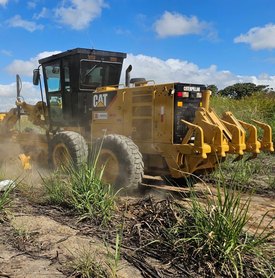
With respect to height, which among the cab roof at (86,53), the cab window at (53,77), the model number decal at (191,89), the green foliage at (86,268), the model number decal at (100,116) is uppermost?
the cab roof at (86,53)

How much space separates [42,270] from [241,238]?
1.80 meters

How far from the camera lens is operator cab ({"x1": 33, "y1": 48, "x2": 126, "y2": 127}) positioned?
8.59 m

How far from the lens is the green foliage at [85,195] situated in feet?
15.6

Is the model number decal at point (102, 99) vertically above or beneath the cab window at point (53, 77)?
beneath

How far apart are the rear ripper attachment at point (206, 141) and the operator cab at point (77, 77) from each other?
2.61m

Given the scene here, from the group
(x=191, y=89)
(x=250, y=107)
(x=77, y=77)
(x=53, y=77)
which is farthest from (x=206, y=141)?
(x=250, y=107)

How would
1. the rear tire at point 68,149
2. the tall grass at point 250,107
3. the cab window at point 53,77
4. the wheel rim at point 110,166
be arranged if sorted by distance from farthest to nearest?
the tall grass at point 250,107, the cab window at point 53,77, the rear tire at point 68,149, the wheel rim at point 110,166

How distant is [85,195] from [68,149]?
9.74ft

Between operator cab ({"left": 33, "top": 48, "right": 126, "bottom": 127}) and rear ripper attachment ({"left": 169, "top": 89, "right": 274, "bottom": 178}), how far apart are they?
2.61 metres

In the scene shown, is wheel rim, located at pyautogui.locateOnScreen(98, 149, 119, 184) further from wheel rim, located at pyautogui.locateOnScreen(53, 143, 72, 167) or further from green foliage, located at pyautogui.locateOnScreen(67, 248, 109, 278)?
green foliage, located at pyautogui.locateOnScreen(67, 248, 109, 278)

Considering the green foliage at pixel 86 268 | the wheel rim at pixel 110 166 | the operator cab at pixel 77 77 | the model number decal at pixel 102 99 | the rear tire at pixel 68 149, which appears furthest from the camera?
the operator cab at pixel 77 77

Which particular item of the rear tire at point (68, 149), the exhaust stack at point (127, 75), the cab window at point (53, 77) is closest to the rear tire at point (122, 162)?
the rear tire at point (68, 149)

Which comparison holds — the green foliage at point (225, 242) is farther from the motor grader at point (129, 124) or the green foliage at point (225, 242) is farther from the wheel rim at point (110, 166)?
the wheel rim at point (110, 166)

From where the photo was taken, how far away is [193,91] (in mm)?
7062
